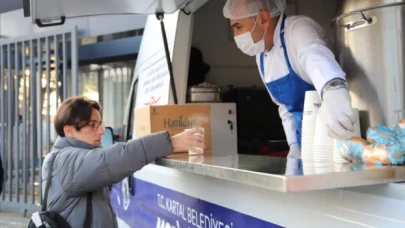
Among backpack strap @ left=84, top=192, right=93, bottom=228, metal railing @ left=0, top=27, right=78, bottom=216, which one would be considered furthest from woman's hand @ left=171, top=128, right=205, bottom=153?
metal railing @ left=0, top=27, right=78, bottom=216

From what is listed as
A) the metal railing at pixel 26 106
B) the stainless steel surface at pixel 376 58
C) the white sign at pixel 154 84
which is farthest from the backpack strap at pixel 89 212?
the metal railing at pixel 26 106

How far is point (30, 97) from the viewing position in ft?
27.4

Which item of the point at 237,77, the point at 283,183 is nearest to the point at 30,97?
the point at 237,77

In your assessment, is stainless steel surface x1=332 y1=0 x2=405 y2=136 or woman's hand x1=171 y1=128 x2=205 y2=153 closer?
stainless steel surface x1=332 y1=0 x2=405 y2=136

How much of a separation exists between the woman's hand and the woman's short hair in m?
0.51

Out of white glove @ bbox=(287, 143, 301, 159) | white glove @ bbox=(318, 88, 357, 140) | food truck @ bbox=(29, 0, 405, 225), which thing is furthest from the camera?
white glove @ bbox=(287, 143, 301, 159)

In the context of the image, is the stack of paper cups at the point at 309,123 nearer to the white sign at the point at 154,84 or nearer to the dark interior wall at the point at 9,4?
the white sign at the point at 154,84

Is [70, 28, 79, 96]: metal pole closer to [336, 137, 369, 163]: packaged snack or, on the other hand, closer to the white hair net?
the white hair net

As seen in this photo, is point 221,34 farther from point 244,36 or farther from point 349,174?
point 349,174

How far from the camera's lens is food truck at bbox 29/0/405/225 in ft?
4.39

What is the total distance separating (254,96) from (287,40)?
162 centimetres

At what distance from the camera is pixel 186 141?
2.36 meters

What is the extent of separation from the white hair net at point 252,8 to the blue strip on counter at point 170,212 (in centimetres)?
92

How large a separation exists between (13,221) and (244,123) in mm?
5033
